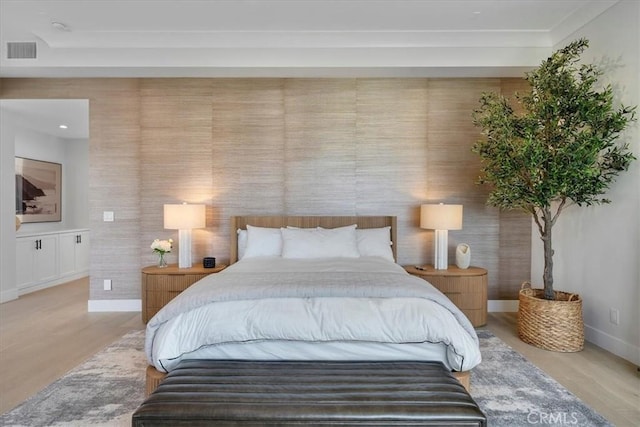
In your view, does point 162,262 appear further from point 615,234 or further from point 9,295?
point 615,234

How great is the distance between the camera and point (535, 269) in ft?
14.0

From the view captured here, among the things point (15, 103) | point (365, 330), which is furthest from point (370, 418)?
point (15, 103)

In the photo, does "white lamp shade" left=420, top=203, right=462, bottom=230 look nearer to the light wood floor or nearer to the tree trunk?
the tree trunk

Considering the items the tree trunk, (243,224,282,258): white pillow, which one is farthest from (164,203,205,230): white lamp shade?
the tree trunk

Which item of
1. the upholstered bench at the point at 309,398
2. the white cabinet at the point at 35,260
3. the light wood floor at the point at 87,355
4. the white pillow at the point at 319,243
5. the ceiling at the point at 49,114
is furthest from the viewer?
the white cabinet at the point at 35,260

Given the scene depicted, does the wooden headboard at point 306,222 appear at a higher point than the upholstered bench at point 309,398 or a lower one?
higher

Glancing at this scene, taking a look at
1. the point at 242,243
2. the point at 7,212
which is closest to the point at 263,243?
the point at 242,243

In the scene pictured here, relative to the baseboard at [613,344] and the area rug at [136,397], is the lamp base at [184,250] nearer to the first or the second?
the area rug at [136,397]

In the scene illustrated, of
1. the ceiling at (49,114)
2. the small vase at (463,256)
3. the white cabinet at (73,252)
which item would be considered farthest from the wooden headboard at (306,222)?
the white cabinet at (73,252)

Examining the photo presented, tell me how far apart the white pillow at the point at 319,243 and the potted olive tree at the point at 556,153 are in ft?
4.82

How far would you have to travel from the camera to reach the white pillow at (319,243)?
3699 millimetres

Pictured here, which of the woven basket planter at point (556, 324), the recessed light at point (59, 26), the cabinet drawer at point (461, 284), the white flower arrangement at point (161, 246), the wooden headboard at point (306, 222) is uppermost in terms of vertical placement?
the recessed light at point (59, 26)

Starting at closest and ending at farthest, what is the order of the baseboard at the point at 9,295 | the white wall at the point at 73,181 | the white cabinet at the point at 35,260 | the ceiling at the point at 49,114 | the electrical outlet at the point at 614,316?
the electrical outlet at the point at 614,316 < the ceiling at the point at 49,114 < the baseboard at the point at 9,295 < the white cabinet at the point at 35,260 < the white wall at the point at 73,181

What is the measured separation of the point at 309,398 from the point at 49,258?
570 centimetres
